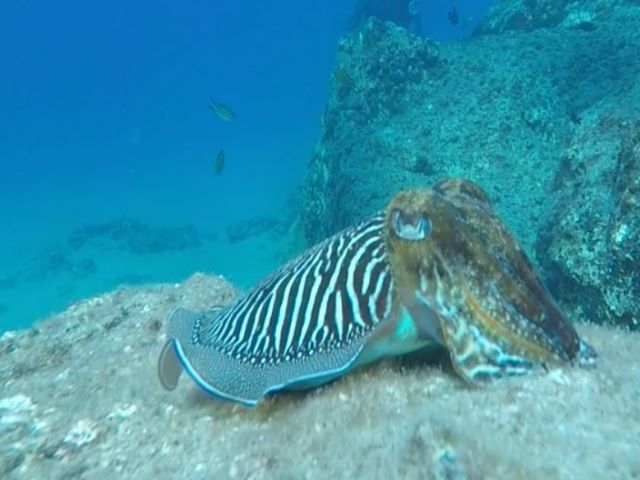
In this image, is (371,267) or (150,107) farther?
(150,107)

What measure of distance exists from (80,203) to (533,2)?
154 ft

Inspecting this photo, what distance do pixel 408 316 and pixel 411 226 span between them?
511mm

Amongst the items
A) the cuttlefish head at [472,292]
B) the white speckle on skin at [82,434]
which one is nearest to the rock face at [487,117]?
the cuttlefish head at [472,292]

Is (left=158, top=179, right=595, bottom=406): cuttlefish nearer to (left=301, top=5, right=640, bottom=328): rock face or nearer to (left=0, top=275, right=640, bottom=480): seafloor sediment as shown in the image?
(left=0, top=275, right=640, bottom=480): seafloor sediment

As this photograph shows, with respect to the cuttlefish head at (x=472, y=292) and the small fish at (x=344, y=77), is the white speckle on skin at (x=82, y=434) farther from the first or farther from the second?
the small fish at (x=344, y=77)

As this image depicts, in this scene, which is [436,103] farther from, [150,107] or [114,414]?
[150,107]

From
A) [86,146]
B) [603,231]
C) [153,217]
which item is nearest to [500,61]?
[603,231]

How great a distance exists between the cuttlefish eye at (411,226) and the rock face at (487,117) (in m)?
3.73

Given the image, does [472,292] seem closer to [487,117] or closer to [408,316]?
[408,316]

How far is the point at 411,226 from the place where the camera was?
3.14m

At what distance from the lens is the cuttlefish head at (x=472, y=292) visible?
2.90m

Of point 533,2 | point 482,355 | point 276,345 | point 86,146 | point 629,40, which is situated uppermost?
point 86,146

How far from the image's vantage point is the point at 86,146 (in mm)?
92750

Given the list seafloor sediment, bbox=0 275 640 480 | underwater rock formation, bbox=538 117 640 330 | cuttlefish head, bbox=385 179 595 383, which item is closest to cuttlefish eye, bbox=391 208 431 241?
cuttlefish head, bbox=385 179 595 383
